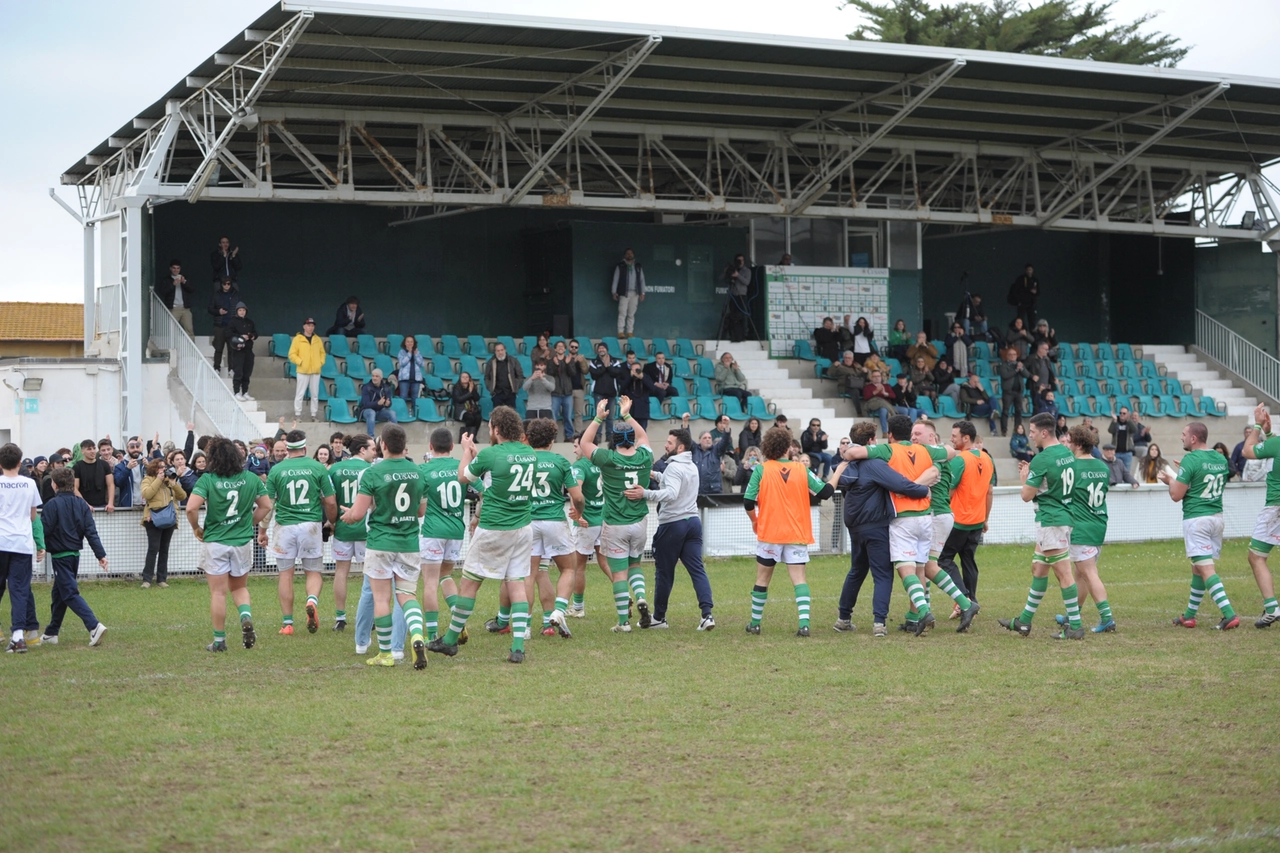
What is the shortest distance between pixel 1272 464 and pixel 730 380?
14922 mm

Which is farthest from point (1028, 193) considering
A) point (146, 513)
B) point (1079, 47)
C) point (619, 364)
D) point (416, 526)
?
point (416, 526)

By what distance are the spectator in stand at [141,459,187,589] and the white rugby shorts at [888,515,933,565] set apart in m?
9.05

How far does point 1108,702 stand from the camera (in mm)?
8406

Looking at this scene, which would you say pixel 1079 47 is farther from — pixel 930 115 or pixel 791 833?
pixel 791 833

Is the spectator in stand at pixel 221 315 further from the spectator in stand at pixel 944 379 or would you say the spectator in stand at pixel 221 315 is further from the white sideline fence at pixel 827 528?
the spectator in stand at pixel 944 379

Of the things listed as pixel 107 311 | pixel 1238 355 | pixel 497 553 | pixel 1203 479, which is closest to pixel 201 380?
pixel 107 311

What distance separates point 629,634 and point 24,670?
4.81 metres

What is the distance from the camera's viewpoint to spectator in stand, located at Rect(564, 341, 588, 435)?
23766 millimetres

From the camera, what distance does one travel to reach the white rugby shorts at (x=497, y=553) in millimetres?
10156

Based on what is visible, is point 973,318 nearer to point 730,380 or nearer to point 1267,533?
point 730,380

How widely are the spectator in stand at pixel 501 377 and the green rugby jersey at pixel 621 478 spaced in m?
10.8

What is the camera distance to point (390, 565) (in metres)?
10.0

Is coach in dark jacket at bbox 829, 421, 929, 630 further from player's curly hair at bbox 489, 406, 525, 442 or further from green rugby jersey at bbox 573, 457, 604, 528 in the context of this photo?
player's curly hair at bbox 489, 406, 525, 442

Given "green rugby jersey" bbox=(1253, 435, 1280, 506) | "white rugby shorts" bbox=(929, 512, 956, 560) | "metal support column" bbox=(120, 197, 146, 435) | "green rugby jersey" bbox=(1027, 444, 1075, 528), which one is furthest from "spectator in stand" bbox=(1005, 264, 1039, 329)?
"green rugby jersey" bbox=(1027, 444, 1075, 528)
